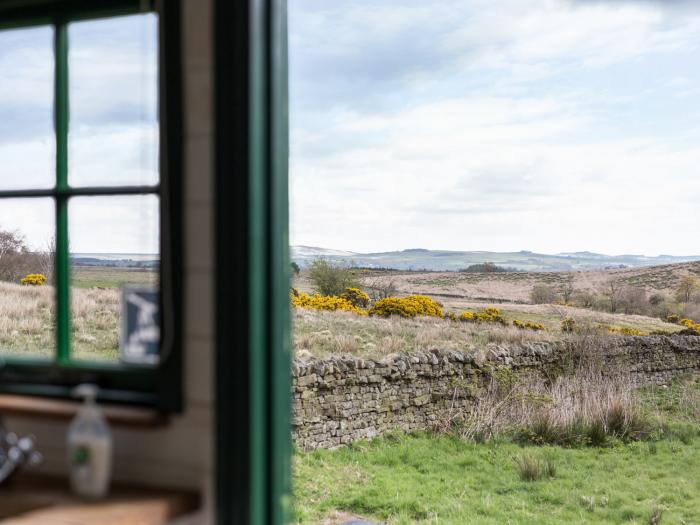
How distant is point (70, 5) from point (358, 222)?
12.1m

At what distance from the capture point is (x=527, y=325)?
11523 millimetres

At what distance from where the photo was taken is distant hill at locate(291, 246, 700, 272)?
1198cm

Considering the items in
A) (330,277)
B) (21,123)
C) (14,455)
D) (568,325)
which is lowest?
(568,325)

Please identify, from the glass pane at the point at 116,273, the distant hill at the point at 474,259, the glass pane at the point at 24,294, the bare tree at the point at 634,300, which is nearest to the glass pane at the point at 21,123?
the glass pane at the point at 24,294

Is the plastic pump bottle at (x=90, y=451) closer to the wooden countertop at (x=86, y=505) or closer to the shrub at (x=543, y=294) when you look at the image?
the wooden countertop at (x=86, y=505)

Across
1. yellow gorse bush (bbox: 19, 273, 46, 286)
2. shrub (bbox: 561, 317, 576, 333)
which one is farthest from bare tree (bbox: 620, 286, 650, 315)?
yellow gorse bush (bbox: 19, 273, 46, 286)

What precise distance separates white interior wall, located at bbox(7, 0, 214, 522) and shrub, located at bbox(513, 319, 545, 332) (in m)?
10.6

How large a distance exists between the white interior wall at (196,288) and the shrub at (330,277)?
10.9 m

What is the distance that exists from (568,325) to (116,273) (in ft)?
29.2

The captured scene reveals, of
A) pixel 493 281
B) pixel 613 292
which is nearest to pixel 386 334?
pixel 493 281

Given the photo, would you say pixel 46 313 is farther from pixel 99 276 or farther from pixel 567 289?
pixel 567 289

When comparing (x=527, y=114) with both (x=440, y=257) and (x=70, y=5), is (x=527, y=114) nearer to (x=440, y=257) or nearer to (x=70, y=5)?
(x=440, y=257)

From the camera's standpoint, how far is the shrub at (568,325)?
440 inches

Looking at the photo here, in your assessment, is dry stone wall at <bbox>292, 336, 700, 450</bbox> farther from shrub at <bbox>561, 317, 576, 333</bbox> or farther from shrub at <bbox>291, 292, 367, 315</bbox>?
shrub at <bbox>291, 292, 367, 315</bbox>
